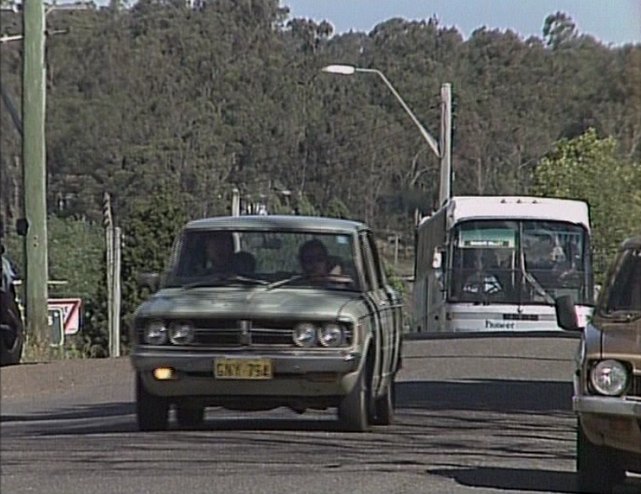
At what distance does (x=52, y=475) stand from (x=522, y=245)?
1989 centimetres

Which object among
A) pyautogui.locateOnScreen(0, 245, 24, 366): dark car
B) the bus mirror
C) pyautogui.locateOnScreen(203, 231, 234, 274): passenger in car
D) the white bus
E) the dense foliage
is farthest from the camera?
the dense foliage

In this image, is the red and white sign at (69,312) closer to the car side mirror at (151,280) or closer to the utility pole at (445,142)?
the utility pole at (445,142)

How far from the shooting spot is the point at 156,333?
12242 mm

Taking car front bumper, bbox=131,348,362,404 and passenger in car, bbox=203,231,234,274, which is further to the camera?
passenger in car, bbox=203,231,234,274

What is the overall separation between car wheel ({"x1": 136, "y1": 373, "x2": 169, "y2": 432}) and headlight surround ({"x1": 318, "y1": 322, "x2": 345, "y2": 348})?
4.10 ft

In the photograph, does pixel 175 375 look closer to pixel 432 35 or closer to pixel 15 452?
pixel 15 452

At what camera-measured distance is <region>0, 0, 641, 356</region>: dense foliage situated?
37.5m

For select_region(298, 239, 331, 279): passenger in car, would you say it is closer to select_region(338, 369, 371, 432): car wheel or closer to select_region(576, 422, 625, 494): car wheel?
select_region(338, 369, 371, 432): car wheel

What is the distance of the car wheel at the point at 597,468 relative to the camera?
9148mm

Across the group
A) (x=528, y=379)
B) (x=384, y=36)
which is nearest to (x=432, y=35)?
(x=384, y=36)

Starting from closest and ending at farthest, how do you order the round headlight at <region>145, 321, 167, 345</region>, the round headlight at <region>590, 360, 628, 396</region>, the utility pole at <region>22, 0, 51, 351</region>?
the round headlight at <region>590, 360, 628, 396</region> → the round headlight at <region>145, 321, 167, 345</region> → the utility pole at <region>22, 0, 51, 351</region>

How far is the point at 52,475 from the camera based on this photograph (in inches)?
416

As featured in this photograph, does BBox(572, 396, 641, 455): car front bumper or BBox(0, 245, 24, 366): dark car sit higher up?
BBox(0, 245, 24, 366): dark car

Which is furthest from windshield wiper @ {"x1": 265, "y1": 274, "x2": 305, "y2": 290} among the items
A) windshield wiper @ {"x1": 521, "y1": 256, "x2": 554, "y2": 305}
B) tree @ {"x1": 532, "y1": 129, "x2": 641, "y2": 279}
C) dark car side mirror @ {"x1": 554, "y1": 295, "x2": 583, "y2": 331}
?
tree @ {"x1": 532, "y1": 129, "x2": 641, "y2": 279}
